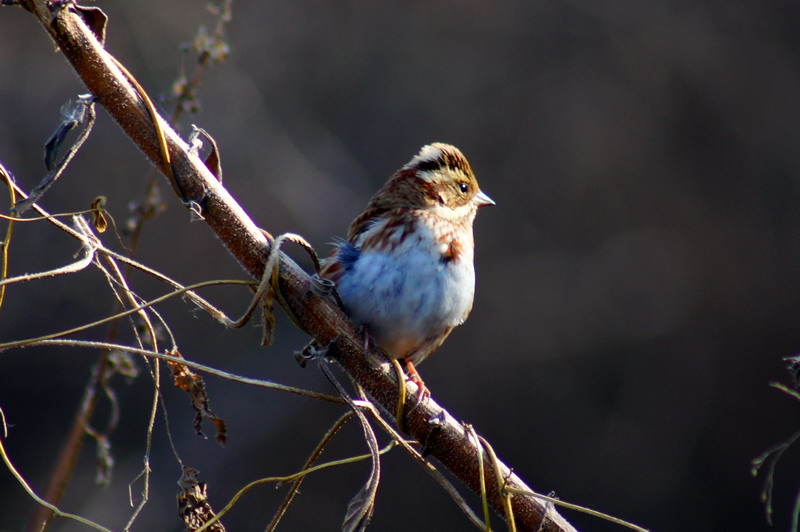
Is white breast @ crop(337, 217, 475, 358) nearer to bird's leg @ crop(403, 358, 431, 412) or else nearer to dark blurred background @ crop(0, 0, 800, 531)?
bird's leg @ crop(403, 358, 431, 412)

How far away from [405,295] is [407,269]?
3.3 inches

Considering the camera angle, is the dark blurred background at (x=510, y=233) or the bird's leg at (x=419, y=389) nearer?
the bird's leg at (x=419, y=389)

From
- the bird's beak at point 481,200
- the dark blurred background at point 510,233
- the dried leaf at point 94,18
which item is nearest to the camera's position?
the dried leaf at point 94,18

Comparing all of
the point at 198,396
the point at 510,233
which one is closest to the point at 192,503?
the point at 198,396

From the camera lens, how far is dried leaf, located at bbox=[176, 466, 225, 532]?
Result: 1804 millimetres

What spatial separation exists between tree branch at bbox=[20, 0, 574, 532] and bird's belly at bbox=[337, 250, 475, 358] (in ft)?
2.02

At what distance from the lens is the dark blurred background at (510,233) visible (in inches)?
263

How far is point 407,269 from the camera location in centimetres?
274

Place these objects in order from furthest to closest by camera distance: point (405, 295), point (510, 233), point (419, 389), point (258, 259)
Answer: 1. point (510, 233)
2. point (405, 295)
3. point (419, 389)
4. point (258, 259)

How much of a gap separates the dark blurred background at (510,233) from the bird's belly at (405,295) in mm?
3822

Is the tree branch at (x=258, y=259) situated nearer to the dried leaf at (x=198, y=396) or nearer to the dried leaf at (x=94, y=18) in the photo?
the dried leaf at (x=94, y=18)

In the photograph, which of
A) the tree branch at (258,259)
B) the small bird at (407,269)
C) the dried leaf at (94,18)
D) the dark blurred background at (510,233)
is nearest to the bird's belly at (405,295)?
the small bird at (407,269)

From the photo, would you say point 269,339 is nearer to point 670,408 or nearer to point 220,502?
point 220,502

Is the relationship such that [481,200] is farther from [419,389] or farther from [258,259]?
[258,259]
